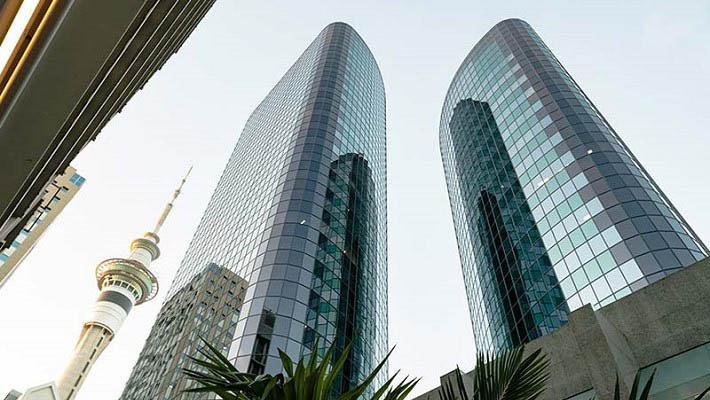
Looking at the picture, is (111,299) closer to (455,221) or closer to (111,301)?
(111,301)

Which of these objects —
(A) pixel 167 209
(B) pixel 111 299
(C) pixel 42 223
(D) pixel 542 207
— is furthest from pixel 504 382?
(A) pixel 167 209

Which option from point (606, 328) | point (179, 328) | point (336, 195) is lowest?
point (606, 328)

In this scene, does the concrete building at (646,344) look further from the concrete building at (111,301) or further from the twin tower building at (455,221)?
the concrete building at (111,301)

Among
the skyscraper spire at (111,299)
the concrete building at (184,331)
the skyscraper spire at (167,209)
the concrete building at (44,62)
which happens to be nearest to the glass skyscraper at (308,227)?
the concrete building at (184,331)

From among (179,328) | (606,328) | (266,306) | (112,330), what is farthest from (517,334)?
(112,330)

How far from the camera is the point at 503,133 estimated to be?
204 ft

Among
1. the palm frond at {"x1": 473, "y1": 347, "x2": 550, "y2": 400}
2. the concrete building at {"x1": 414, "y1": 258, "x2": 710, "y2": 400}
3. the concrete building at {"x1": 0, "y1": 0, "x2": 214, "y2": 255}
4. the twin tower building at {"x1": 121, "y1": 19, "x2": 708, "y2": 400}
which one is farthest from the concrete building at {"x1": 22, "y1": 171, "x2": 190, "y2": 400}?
the palm frond at {"x1": 473, "y1": 347, "x2": 550, "y2": 400}

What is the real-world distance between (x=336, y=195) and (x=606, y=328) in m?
48.3

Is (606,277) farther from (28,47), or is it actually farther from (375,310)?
(28,47)

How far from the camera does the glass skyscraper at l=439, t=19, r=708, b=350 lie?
38.4 m

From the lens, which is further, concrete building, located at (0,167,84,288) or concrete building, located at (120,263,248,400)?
concrete building, located at (0,167,84,288)

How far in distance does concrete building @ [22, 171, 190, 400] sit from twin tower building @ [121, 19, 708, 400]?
40652 millimetres

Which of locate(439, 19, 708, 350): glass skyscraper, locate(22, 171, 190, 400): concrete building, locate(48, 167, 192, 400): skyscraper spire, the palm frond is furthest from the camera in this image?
locate(48, 167, 192, 400): skyscraper spire

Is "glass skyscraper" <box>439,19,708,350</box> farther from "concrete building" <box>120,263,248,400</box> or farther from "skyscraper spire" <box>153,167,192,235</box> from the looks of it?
"skyscraper spire" <box>153,167,192,235</box>
